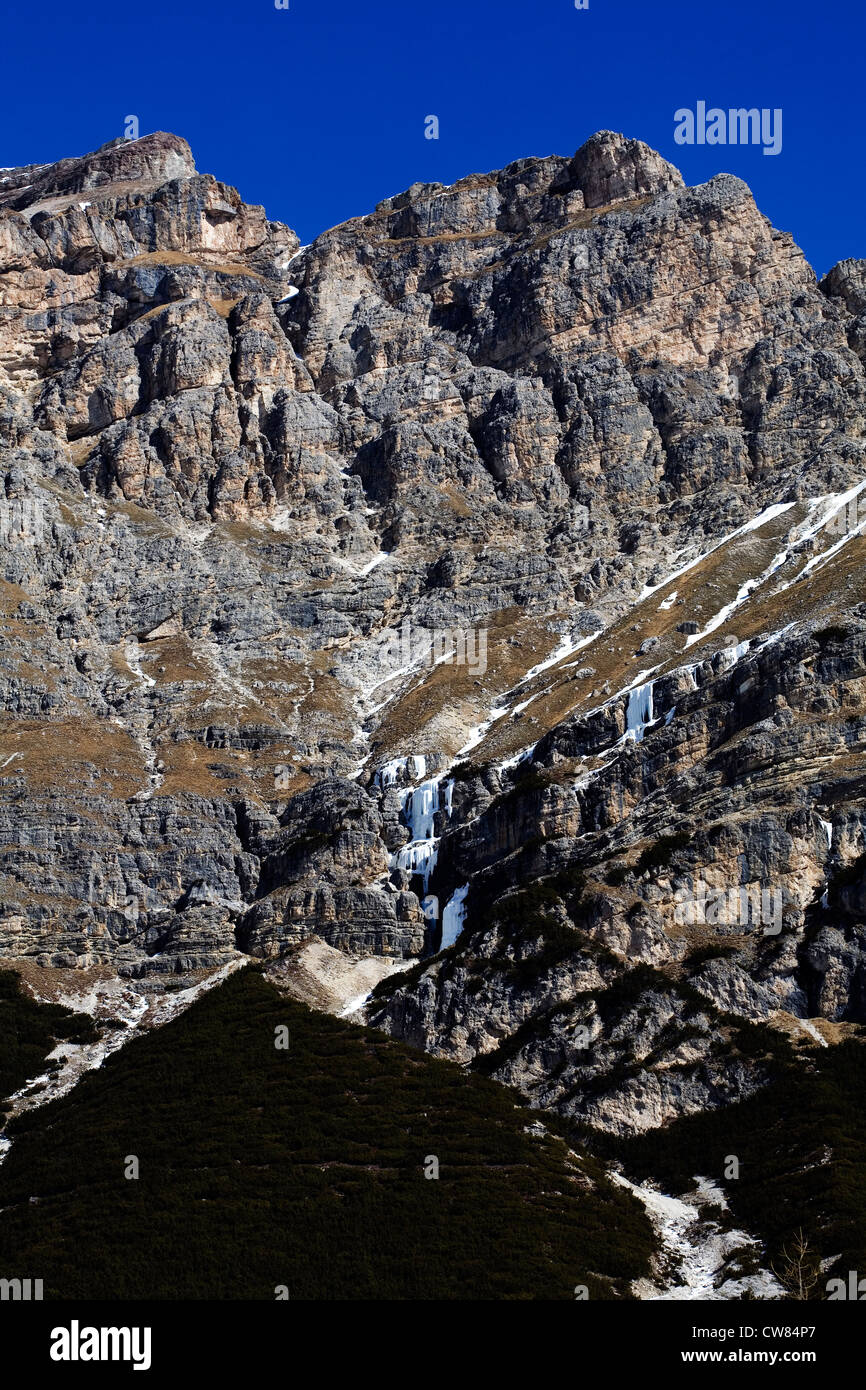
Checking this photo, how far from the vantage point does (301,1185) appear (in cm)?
8438

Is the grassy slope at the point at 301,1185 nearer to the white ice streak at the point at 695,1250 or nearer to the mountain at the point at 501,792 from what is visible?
the white ice streak at the point at 695,1250

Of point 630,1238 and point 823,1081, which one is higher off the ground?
point 823,1081

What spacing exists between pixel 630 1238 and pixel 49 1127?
4032cm

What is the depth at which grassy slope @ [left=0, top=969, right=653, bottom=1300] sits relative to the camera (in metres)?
72.9

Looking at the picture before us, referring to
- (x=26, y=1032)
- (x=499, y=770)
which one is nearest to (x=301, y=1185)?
(x=26, y=1032)

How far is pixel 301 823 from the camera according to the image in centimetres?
14725

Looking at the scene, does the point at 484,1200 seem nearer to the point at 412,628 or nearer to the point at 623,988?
the point at 623,988

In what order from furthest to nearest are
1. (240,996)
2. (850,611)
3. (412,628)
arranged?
(412,628) < (850,611) < (240,996)

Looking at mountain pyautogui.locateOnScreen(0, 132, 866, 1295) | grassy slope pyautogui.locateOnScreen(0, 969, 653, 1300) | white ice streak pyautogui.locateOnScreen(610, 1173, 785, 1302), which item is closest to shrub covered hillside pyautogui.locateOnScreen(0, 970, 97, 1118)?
mountain pyautogui.locateOnScreen(0, 132, 866, 1295)

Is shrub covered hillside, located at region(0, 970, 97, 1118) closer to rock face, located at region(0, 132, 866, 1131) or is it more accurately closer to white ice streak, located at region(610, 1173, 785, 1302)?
rock face, located at region(0, 132, 866, 1131)

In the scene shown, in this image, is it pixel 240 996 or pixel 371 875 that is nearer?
pixel 240 996

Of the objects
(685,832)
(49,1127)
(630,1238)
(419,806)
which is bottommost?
(630,1238)

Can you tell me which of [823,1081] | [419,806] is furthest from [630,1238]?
[419,806]

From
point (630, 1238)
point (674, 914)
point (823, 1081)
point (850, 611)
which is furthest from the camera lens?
point (850, 611)
